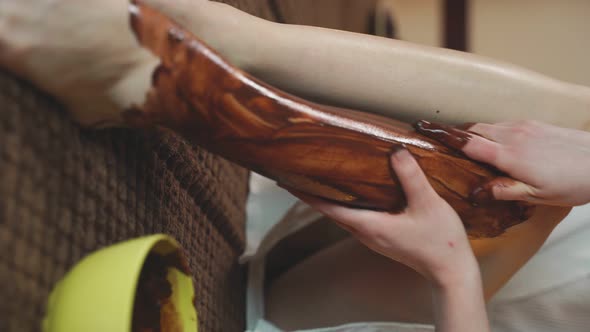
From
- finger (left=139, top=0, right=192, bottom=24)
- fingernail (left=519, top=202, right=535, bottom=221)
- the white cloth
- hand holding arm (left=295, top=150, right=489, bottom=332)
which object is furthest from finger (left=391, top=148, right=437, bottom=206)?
the white cloth

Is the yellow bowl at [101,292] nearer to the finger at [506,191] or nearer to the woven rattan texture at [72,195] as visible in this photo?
the woven rattan texture at [72,195]

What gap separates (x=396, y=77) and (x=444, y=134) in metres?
0.08

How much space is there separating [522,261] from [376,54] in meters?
0.37

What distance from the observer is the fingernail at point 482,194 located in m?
0.54

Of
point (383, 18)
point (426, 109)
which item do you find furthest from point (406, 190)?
point (383, 18)

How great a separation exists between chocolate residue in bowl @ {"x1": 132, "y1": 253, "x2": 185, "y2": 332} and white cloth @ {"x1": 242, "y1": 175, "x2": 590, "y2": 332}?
0.37 m

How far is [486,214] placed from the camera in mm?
568

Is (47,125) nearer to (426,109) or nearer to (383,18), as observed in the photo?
(426,109)

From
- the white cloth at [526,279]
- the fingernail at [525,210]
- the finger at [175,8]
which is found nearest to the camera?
the finger at [175,8]

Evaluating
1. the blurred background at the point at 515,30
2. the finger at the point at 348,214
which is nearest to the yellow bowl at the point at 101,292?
the finger at the point at 348,214

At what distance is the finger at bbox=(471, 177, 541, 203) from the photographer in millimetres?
538

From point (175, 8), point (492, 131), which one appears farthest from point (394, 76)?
point (175, 8)

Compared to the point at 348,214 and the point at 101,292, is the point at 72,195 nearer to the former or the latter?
the point at 101,292

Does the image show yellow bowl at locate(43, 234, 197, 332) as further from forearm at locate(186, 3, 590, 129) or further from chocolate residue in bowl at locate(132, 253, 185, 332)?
forearm at locate(186, 3, 590, 129)
